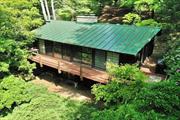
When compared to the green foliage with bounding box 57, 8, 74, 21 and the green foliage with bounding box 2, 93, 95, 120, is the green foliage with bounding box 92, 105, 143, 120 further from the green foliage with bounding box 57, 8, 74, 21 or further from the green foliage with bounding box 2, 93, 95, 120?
the green foliage with bounding box 57, 8, 74, 21

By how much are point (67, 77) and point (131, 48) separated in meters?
7.97

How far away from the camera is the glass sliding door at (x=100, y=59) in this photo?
53.2 ft

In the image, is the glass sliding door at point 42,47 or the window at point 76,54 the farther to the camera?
the glass sliding door at point 42,47

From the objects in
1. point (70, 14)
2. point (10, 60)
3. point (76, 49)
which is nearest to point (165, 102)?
point (76, 49)

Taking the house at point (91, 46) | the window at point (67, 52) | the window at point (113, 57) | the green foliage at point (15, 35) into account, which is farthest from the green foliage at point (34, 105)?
the window at point (67, 52)

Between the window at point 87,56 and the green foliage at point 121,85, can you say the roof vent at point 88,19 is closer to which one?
the window at point 87,56

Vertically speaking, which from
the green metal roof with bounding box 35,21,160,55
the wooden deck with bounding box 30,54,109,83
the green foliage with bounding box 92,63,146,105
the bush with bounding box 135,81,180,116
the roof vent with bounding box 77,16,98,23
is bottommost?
the wooden deck with bounding box 30,54,109,83

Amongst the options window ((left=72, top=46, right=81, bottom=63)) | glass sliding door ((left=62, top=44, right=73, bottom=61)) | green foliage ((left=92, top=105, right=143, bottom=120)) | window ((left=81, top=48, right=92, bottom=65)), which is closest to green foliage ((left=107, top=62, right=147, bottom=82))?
green foliage ((left=92, top=105, right=143, bottom=120))

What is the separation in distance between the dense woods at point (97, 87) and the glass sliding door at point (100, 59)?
274 cm

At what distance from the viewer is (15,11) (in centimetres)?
1742

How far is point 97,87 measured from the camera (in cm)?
1098

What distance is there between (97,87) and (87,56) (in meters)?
6.55

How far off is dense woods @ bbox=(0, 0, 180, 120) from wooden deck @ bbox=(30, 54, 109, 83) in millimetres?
1123

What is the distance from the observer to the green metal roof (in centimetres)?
1473
